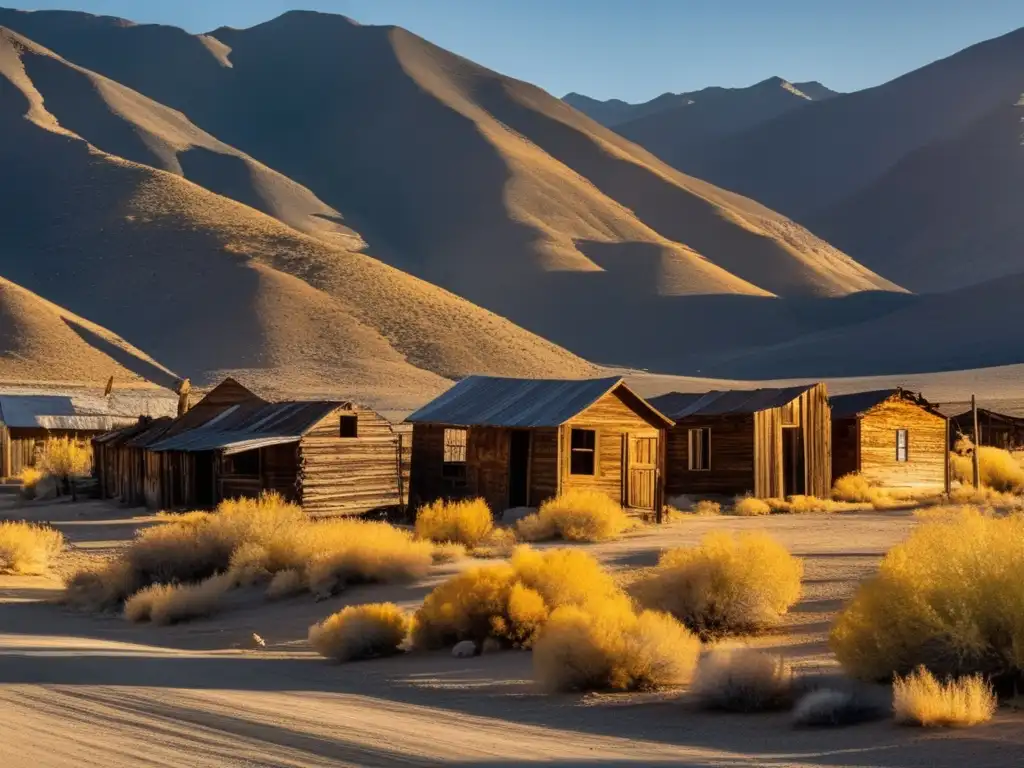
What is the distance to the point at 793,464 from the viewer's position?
117 feet

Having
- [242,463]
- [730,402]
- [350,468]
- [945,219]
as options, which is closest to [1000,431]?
[730,402]

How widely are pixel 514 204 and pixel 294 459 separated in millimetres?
125427

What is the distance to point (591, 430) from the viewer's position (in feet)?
99.5

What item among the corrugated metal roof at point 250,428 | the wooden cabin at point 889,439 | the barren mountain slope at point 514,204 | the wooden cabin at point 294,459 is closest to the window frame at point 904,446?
the wooden cabin at point 889,439

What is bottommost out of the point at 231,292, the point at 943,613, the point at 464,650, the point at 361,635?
the point at 464,650

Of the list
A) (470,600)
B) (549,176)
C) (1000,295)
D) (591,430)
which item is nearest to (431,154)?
(549,176)

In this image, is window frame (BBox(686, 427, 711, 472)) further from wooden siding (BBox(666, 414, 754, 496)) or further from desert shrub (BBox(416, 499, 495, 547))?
desert shrub (BBox(416, 499, 495, 547))

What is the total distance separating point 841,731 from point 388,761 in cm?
329

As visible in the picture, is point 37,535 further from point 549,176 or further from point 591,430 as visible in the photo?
point 549,176

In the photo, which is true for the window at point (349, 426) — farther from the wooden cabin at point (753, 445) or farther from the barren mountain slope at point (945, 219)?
the barren mountain slope at point (945, 219)

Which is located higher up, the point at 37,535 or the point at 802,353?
the point at 802,353

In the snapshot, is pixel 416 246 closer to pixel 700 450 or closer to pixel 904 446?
pixel 904 446

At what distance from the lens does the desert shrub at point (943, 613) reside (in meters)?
10.6

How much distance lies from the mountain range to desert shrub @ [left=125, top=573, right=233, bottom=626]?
58175 mm
